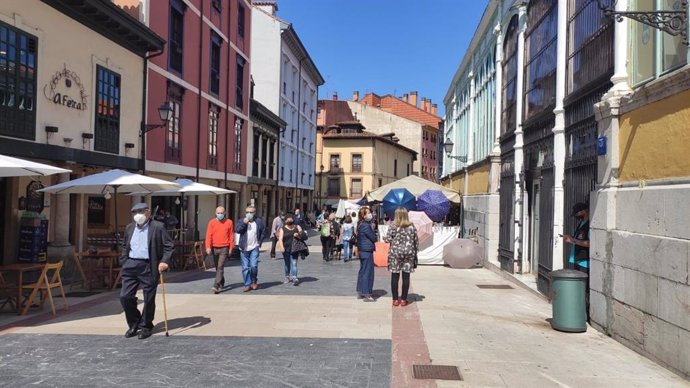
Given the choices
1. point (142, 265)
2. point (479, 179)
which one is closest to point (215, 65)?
point (479, 179)

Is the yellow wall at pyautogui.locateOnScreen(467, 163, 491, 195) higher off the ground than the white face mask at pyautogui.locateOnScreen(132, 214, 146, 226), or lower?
higher

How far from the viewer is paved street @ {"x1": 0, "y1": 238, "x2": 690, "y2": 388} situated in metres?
5.30

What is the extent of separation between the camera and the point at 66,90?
38.9ft

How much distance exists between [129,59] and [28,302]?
8817mm

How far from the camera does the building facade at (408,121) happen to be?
62375 millimetres

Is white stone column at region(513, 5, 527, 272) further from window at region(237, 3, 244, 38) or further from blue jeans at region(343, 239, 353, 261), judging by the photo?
window at region(237, 3, 244, 38)

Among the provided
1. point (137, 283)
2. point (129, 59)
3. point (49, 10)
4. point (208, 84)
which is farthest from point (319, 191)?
point (137, 283)

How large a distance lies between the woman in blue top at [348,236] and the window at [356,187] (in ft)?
117

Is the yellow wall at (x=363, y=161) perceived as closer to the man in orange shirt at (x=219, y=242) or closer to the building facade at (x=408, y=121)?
the building facade at (x=408, y=121)

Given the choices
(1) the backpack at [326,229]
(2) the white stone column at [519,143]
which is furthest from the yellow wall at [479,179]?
(1) the backpack at [326,229]

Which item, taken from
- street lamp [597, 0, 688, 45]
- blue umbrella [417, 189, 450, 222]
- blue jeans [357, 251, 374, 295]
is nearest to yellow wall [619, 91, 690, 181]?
street lamp [597, 0, 688, 45]

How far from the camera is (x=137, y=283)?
696 centimetres

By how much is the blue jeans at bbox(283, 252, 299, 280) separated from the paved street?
1.67 metres

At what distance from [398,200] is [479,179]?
10.2 feet
